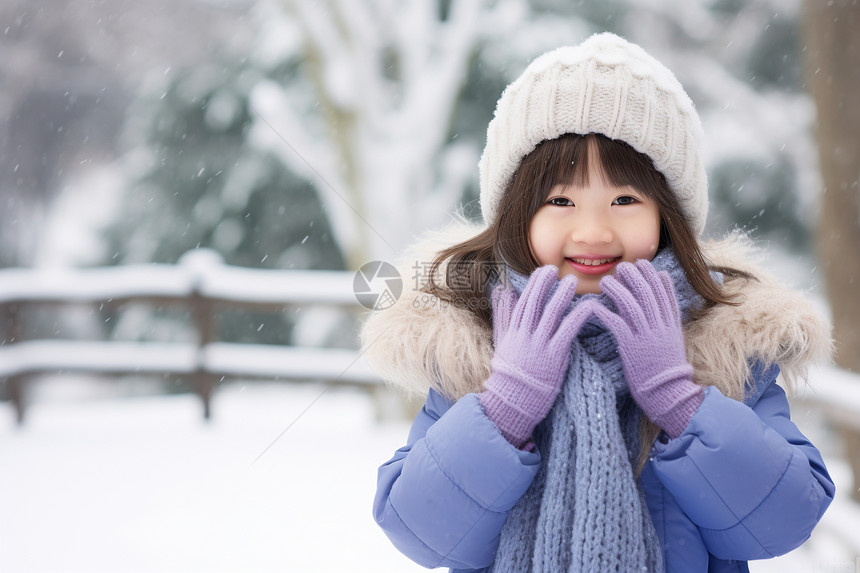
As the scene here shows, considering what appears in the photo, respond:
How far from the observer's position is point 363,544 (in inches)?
121

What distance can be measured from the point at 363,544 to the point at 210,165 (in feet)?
19.3

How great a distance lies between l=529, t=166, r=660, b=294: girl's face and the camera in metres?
1.22

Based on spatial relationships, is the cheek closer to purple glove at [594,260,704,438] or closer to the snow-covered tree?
purple glove at [594,260,704,438]

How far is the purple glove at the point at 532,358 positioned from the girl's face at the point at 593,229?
7 centimetres

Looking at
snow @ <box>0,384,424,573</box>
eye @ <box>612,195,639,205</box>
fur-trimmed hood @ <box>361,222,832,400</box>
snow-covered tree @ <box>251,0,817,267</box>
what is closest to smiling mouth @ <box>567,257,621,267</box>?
eye @ <box>612,195,639,205</box>

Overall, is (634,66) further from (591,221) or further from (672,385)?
(672,385)

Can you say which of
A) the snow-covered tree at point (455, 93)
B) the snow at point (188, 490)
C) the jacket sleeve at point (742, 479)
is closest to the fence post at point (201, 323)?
the snow at point (188, 490)

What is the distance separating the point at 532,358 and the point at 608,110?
18.2 inches

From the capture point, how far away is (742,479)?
1060 mm

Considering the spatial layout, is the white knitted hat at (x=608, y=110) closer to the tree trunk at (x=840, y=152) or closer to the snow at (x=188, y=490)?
the snow at (x=188, y=490)

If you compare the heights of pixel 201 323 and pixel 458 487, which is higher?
pixel 458 487

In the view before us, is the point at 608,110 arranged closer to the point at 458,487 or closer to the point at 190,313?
the point at 458,487

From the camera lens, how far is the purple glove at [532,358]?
1.13m

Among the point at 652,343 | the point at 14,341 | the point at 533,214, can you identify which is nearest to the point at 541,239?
the point at 533,214
